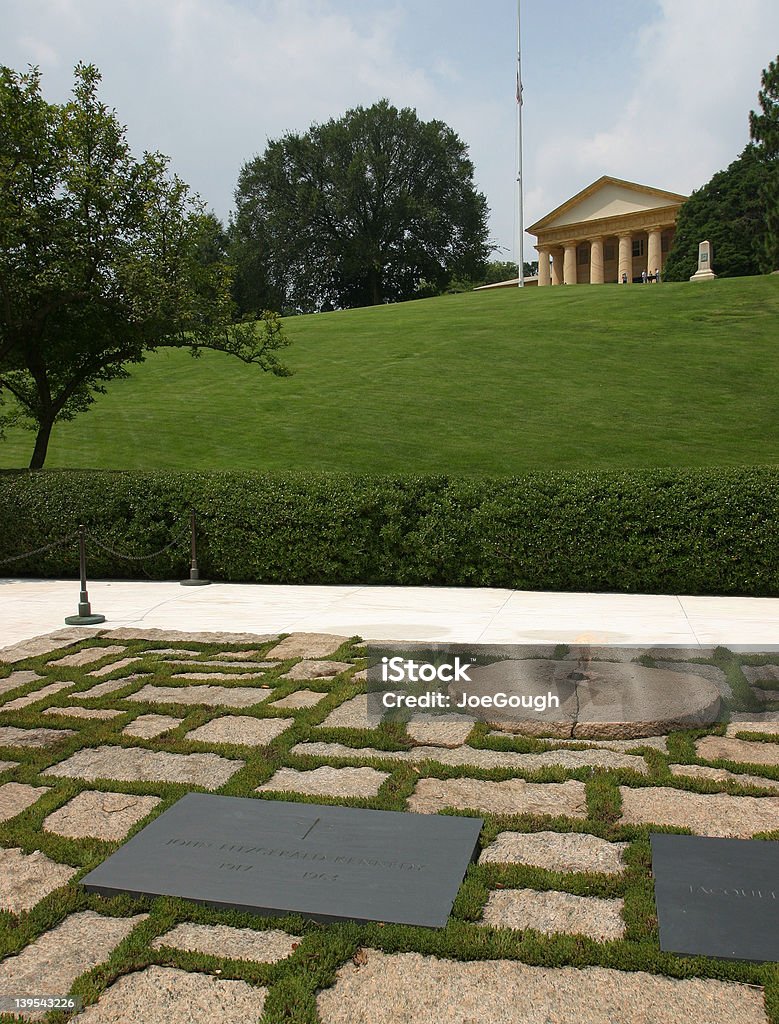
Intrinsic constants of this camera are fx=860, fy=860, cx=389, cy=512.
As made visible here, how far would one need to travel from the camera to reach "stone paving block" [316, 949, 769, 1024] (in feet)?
8.41

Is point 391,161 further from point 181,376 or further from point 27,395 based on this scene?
point 27,395

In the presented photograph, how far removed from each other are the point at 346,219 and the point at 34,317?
48.2 metres

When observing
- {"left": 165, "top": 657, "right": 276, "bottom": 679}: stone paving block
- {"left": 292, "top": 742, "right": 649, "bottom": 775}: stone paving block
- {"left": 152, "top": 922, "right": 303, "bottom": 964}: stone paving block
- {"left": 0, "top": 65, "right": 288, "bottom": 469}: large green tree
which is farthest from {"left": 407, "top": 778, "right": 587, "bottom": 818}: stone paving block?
{"left": 0, "top": 65, "right": 288, "bottom": 469}: large green tree

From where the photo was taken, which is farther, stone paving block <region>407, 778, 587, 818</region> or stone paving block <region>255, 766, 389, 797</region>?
stone paving block <region>255, 766, 389, 797</region>

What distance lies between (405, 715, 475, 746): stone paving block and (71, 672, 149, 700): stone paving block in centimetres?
226

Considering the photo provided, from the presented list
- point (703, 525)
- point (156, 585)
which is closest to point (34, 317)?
point (156, 585)

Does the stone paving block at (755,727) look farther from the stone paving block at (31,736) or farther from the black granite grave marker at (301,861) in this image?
the stone paving block at (31,736)

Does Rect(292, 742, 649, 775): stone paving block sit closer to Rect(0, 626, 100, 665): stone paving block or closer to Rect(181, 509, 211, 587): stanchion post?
Rect(0, 626, 100, 665): stone paving block

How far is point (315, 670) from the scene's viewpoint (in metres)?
6.55

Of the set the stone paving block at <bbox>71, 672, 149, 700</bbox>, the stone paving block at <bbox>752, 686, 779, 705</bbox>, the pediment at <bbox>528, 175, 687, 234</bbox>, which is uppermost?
the pediment at <bbox>528, 175, 687, 234</bbox>

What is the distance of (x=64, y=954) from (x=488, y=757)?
2.47 m

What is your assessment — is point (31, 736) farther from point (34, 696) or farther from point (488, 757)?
point (488, 757)

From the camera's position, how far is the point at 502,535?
1016cm

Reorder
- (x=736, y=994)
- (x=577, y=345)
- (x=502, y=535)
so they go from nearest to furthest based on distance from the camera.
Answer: (x=736, y=994) < (x=502, y=535) < (x=577, y=345)
